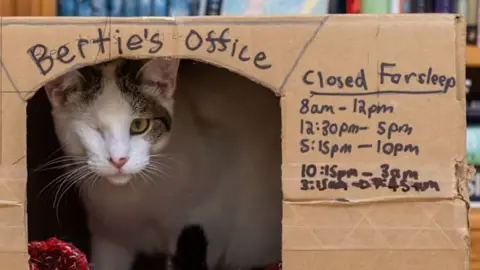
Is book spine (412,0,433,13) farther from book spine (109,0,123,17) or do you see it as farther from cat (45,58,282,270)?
book spine (109,0,123,17)

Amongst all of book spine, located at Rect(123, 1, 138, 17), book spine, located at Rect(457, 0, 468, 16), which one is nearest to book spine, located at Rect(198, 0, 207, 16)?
book spine, located at Rect(123, 1, 138, 17)

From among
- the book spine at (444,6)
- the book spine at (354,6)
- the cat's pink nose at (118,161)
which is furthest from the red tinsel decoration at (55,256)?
the book spine at (444,6)

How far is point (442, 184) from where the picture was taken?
2.20ft

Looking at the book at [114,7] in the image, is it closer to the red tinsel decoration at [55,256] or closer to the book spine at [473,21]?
the red tinsel decoration at [55,256]

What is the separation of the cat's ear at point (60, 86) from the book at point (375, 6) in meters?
0.50

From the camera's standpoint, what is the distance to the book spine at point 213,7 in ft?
3.74

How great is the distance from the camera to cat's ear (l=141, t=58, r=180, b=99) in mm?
866

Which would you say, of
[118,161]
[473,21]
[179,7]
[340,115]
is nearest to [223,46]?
[340,115]

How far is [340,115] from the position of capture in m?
0.67

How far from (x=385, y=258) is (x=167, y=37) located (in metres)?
0.33

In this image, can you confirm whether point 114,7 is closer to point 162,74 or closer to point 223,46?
point 162,74

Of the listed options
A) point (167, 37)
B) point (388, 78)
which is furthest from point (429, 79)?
point (167, 37)

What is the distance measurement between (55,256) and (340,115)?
38 cm

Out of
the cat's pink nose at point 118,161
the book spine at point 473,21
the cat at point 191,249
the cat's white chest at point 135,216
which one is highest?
the book spine at point 473,21
